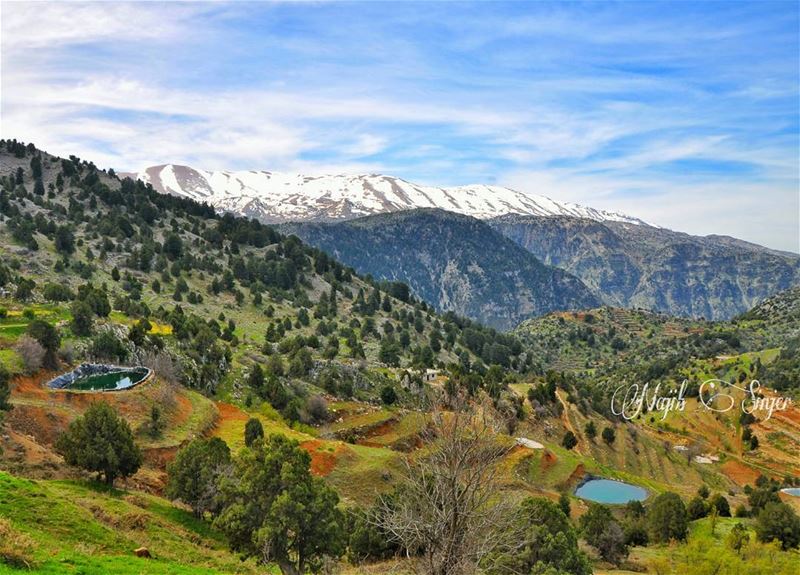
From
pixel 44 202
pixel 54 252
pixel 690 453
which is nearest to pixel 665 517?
pixel 690 453

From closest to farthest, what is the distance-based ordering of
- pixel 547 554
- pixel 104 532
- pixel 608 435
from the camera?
pixel 104 532
pixel 547 554
pixel 608 435

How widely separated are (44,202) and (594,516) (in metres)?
145

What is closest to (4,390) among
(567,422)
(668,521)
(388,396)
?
(388,396)

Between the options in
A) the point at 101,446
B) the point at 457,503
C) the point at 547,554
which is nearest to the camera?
the point at 457,503

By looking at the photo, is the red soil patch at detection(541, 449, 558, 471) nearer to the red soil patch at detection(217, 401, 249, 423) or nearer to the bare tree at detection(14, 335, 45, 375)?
the red soil patch at detection(217, 401, 249, 423)

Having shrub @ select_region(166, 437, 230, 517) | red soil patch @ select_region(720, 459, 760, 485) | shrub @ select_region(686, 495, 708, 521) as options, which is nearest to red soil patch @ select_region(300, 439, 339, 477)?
shrub @ select_region(166, 437, 230, 517)

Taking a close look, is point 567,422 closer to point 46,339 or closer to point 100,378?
point 100,378

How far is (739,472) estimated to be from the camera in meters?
106

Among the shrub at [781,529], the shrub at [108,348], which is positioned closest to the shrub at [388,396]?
the shrub at [108,348]

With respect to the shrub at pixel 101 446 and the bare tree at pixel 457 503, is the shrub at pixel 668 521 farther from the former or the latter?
the shrub at pixel 101 446

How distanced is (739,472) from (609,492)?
50235 millimetres

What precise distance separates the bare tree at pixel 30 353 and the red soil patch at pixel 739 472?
10970 centimetres

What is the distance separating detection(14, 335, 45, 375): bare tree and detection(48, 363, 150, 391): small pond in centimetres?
198

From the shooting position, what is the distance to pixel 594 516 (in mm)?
49406
